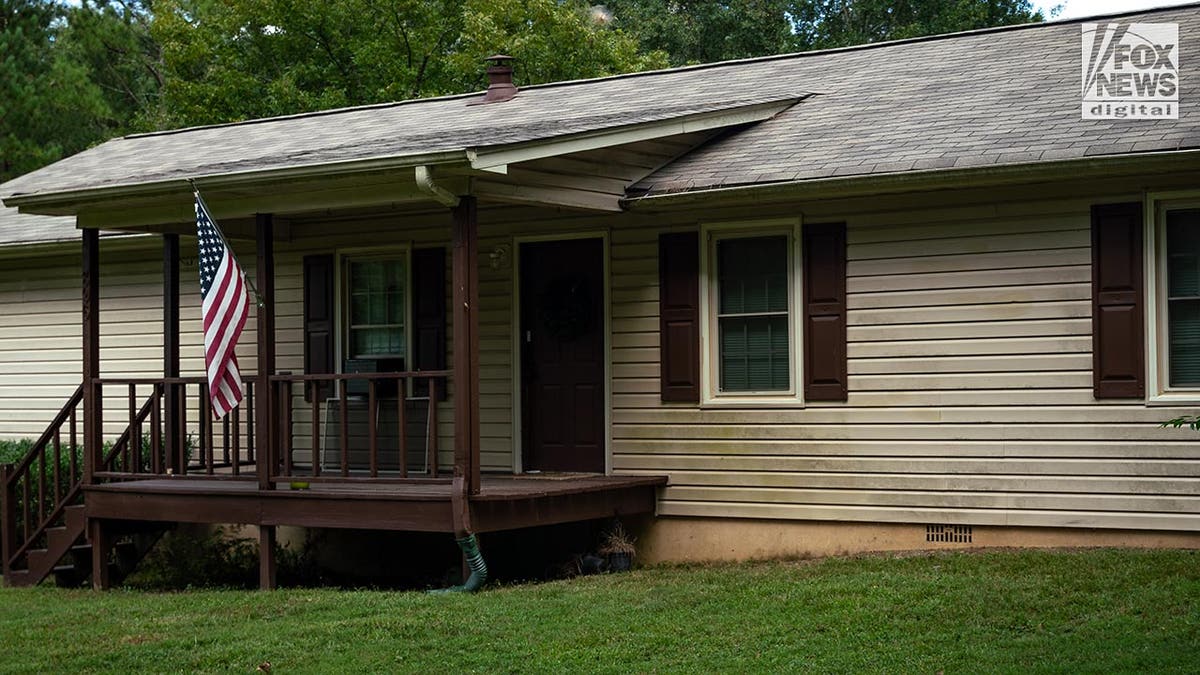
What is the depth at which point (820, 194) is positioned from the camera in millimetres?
10812

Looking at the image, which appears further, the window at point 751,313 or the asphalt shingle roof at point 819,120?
the window at point 751,313

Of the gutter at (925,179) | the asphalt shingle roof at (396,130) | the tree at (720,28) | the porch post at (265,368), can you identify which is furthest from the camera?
the tree at (720,28)

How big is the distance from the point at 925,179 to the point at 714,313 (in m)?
2.05

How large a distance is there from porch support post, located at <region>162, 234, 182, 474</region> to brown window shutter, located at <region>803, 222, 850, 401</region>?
16.3 feet

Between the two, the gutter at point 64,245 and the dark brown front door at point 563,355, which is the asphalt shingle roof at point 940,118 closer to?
the dark brown front door at point 563,355

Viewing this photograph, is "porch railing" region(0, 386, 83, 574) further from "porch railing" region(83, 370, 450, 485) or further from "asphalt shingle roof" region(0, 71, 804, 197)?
"asphalt shingle roof" region(0, 71, 804, 197)

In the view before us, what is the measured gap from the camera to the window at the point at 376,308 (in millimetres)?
13328

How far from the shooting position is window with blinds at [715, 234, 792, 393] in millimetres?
11414

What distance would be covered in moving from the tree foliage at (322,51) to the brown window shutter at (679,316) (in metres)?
13.7

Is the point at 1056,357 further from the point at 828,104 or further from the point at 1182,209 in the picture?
the point at 828,104

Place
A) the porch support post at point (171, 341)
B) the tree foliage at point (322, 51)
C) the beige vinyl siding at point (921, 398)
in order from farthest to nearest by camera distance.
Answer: the tree foliage at point (322, 51), the porch support post at point (171, 341), the beige vinyl siding at point (921, 398)

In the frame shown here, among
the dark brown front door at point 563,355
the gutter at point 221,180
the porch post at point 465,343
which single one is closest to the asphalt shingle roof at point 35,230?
the gutter at point 221,180

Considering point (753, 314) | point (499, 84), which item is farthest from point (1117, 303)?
point (499, 84)

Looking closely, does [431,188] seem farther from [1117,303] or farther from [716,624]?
[1117,303]
